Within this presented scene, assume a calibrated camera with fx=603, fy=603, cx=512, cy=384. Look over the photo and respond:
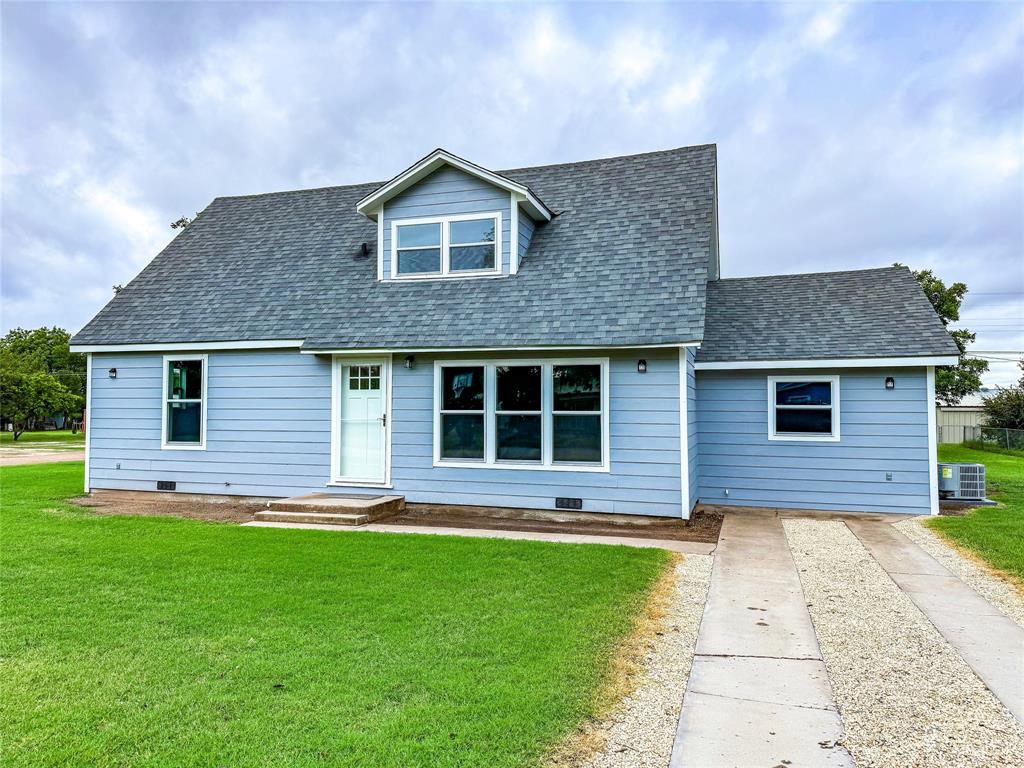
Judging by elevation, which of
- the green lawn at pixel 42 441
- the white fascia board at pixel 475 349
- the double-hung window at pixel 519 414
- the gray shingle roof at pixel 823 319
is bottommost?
the green lawn at pixel 42 441

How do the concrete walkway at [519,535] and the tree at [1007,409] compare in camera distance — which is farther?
the tree at [1007,409]

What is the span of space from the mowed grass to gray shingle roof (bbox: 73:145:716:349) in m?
3.57

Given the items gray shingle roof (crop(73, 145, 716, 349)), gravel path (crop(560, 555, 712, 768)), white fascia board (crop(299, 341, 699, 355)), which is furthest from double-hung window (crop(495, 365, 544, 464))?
gravel path (crop(560, 555, 712, 768))

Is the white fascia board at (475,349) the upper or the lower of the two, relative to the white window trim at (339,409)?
upper

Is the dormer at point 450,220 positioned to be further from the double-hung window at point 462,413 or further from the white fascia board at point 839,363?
the white fascia board at point 839,363

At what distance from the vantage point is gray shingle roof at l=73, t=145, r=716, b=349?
8953 millimetres

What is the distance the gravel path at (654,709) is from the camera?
8.85 ft

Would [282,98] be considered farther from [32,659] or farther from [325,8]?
[32,659]

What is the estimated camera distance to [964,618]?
187 inches

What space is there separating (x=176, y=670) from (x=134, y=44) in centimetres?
1354

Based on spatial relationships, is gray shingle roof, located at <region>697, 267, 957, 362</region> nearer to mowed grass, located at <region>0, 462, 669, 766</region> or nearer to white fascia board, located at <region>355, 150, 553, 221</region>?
white fascia board, located at <region>355, 150, 553, 221</region>

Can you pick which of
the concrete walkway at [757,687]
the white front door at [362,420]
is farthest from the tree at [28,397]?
the concrete walkway at [757,687]

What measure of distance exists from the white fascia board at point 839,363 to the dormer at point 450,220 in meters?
3.81

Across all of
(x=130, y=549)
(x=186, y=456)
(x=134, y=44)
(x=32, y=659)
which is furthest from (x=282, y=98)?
(x=32, y=659)
